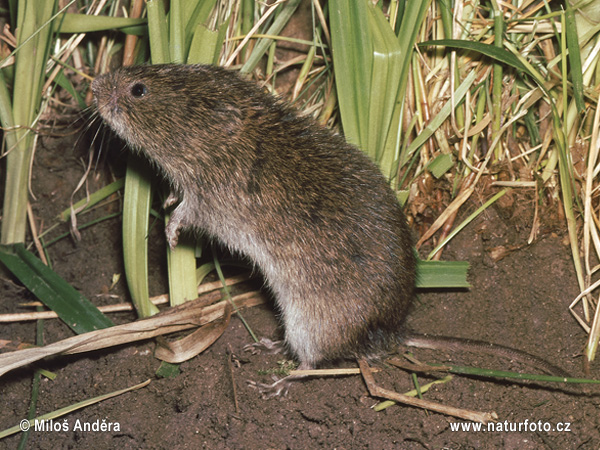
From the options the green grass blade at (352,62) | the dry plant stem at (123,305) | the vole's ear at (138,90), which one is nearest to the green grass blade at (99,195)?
the dry plant stem at (123,305)

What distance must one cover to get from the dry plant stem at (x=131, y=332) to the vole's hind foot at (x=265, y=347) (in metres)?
0.27

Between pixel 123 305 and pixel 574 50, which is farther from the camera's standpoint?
pixel 123 305

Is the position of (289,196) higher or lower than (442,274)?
higher

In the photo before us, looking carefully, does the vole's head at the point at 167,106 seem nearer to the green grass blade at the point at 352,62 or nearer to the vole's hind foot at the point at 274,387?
the green grass blade at the point at 352,62

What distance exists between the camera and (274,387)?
136 inches

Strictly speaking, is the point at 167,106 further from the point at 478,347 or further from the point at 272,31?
the point at 478,347

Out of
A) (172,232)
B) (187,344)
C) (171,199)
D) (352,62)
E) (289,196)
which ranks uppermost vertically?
(352,62)

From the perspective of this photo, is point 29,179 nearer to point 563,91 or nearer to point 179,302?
point 179,302

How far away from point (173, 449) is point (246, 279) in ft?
3.89

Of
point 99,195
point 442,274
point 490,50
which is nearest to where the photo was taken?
point 490,50

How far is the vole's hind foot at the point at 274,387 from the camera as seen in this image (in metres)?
3.40

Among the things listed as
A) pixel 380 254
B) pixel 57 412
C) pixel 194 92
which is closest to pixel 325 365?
pixel 380 254

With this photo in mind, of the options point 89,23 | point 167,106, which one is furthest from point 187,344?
point 89,23

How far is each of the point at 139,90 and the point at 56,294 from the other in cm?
129
